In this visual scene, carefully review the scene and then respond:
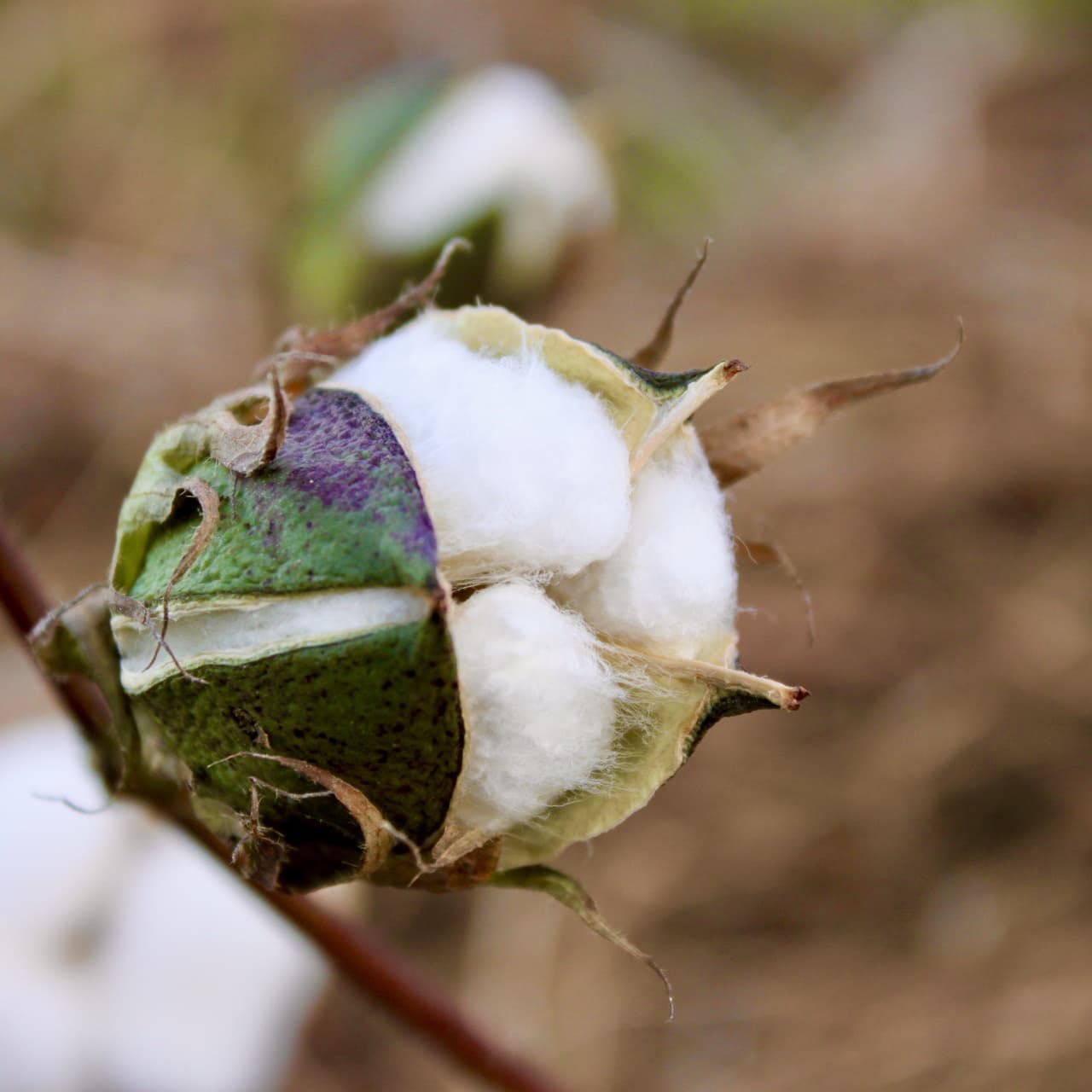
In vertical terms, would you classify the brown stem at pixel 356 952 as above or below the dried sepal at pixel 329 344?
below

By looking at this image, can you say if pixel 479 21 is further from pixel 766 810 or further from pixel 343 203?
pixel 766 810

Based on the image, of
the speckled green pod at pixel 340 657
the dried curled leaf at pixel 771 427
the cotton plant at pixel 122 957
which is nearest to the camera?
the speckled green pod at pixel 340 657

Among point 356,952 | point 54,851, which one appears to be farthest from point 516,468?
point 54,851

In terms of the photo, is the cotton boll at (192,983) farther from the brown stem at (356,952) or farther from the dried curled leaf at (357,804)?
the dried curled leaf at (357,804)

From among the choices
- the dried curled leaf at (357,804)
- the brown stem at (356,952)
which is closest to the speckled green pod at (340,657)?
the dried curled leaf at (357,804)

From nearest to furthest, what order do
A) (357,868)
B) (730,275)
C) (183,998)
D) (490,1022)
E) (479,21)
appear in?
(357,868) → (183,998) → (490,1022) → (730,275) → (479,21)

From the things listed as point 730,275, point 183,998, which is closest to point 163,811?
point 183,998
